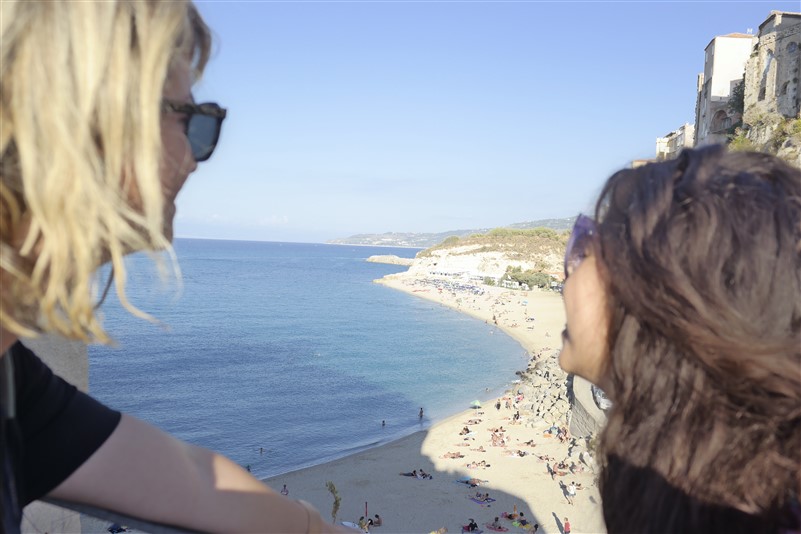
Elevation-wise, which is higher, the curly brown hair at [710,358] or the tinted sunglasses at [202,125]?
the tinted sunglasses at [202,125]

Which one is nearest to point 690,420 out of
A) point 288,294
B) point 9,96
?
point 9,96

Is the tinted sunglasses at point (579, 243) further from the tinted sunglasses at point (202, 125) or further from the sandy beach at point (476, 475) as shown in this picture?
the sandy beach at point (476, 475)

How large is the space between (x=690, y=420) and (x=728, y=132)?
97.2 feet

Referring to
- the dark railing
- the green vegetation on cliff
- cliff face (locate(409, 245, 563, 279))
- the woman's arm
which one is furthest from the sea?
the green vegetation on cliff

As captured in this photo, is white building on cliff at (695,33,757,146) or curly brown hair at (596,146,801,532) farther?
white building on cliff at (695,33,757,146)

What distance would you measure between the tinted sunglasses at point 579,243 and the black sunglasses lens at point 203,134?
0.83 m

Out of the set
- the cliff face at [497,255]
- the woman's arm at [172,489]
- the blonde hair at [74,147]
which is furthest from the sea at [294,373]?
the cliff face at [497,255]

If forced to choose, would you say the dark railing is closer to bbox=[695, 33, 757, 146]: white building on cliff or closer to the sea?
the sea

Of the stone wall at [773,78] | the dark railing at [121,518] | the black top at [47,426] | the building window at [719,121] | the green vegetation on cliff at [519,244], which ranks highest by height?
the stone wall at [773,78]

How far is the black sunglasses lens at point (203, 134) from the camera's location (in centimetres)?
111

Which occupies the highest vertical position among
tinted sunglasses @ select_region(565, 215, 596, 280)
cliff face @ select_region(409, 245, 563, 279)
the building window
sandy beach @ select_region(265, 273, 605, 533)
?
the building window

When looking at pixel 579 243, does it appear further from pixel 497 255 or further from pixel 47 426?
pixel 497 255

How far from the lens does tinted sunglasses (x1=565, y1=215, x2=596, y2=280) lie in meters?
1.40

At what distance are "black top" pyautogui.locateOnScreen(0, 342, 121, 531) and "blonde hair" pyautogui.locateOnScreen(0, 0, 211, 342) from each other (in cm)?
22
